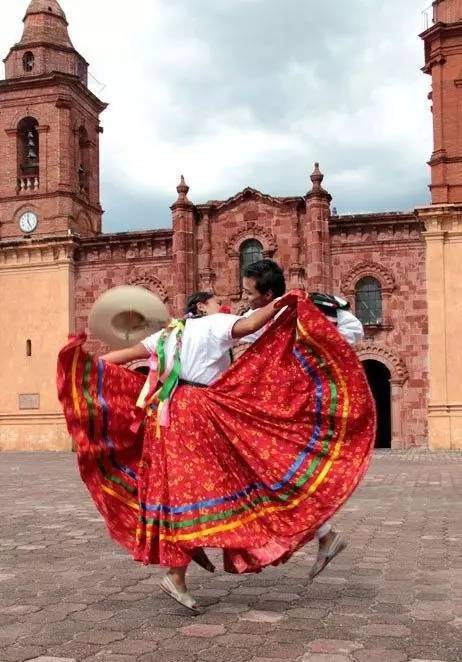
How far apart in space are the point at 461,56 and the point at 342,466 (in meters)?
24.0

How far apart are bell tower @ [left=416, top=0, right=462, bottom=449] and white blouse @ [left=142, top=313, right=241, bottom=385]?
20377 millimetres

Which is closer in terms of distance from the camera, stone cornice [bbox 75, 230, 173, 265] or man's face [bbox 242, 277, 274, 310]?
man's face [bbox 242, 277, 274, 310]

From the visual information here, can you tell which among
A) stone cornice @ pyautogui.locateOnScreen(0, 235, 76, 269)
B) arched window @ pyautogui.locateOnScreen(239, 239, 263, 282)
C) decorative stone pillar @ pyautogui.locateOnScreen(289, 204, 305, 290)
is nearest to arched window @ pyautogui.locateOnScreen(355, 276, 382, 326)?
decorative stone pillar @ pyautogui.locateOnScreen(289, 204, 305, 290)

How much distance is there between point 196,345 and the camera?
498 cm

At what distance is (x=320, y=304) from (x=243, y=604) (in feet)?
6.04

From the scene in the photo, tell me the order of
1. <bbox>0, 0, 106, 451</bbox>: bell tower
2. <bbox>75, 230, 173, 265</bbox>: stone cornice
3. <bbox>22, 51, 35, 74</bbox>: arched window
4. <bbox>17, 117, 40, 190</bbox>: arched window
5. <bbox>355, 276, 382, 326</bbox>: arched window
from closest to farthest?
<bbox>355, 276, 382, 326</bbox>: arched window, <bbox>75, 230, 173, 265</bbox>: stone cornice, <bbox>0, 0, 106, 451</bbox>: bell tower, <bbox>17, 117, 40, 190</bbox>: arched window, <bbox>22, 51, 35, 74</bbox>: arched window

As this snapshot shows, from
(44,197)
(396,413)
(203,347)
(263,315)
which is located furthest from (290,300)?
(44,197)

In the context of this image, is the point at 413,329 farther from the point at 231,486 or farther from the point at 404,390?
the point at 231,486

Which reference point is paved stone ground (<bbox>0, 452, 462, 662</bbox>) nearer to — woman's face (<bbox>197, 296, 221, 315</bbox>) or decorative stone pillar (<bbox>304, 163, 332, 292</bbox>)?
woman's face (<bbox>197, 296, 221, 315</bbox>)

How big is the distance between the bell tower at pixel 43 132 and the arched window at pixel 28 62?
4cm

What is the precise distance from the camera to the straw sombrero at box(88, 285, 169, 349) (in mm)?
4953

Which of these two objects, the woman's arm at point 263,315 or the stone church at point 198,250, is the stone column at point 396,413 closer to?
the stone church at point 198,250

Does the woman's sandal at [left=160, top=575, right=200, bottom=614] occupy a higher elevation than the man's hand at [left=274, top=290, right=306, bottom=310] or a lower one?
lower

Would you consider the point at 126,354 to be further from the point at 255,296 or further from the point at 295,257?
the point at 295,257
